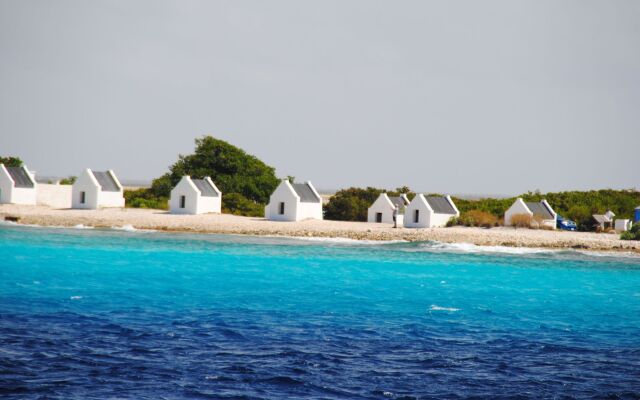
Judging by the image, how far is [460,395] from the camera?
13.0m

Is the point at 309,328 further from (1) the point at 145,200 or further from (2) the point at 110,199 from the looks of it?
(1) the point at 145,200

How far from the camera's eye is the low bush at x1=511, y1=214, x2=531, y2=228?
56.8m

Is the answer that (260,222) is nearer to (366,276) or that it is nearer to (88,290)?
(366,276)

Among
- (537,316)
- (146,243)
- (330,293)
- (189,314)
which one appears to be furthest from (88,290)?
(146,243)

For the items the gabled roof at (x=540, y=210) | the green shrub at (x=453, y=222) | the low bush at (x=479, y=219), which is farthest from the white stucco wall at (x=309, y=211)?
the gabled roof at (x=540, y=210)

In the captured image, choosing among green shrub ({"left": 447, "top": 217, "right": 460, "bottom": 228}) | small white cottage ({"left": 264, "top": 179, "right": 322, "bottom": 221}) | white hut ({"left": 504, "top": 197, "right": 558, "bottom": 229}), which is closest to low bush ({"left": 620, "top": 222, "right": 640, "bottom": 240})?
white hut ({"left": 504, "top": 197, "right": 558, "bottom": 229})

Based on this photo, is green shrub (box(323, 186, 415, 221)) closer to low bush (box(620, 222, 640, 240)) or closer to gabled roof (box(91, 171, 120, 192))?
gabled roof (box(91, 171, 120, 192))

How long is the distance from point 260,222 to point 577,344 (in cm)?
4045

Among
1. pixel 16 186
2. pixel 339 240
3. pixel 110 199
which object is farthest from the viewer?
pixel 110 199

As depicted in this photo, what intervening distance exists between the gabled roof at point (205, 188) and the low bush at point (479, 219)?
2026cm

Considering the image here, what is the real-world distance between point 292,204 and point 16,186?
23.8 m

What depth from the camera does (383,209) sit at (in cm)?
6188

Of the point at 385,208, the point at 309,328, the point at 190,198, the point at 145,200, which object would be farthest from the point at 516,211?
the point at 309,328

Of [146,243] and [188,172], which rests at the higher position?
[188,172]
